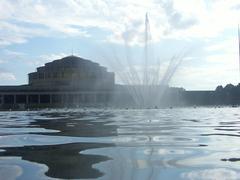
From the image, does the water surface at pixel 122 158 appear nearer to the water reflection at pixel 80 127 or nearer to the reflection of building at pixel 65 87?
the water reflection at pixel 80 127

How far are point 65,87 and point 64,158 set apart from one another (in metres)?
175

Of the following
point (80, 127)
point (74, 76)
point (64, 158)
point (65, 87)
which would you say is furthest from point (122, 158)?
point (74, 76)

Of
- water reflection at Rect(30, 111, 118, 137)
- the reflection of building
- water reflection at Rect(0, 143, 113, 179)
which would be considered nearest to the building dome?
Result: the reflection of building

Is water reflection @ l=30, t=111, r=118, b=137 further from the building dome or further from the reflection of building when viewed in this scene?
the building dome

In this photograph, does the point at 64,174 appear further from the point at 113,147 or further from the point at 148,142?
the point at 148,142

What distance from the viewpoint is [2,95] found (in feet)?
602

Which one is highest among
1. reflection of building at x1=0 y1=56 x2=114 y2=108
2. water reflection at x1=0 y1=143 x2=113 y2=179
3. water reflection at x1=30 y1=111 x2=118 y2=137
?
reflection of building at x1=0 y1=56 x2=114 y2=108

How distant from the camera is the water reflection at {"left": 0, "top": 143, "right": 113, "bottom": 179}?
35.5ft

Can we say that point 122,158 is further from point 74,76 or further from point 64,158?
point 74,76

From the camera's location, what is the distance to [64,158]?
44.0 feet

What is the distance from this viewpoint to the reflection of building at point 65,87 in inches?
7279

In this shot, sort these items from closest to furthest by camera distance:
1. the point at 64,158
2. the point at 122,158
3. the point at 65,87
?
the point at 122,158 → the point at 64,158 → the point at 65,87

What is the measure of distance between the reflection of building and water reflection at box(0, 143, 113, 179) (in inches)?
6468

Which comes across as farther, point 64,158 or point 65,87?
point 65,87
